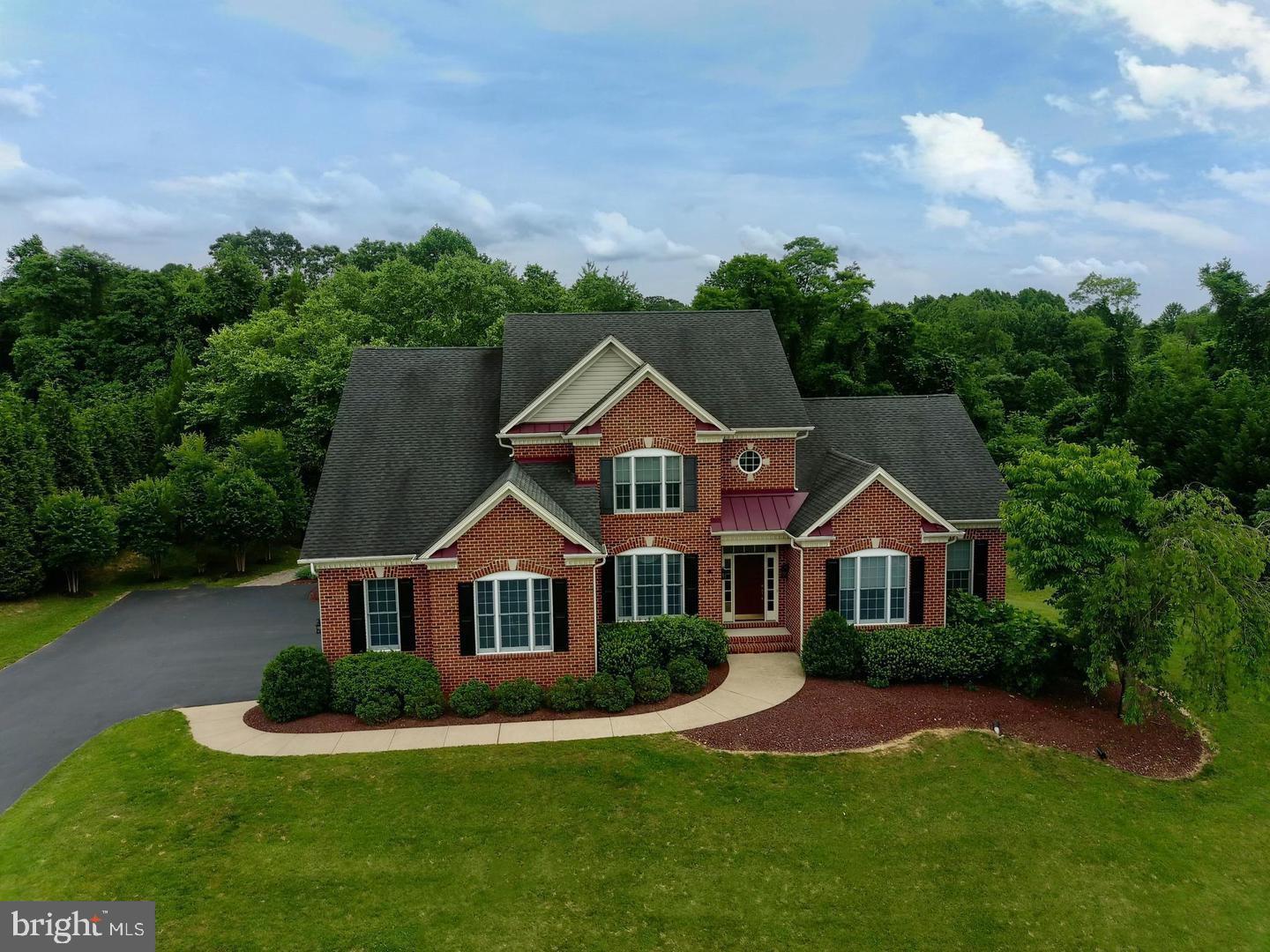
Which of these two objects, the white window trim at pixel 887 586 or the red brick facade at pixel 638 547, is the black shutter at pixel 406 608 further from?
the white window trim at pixel 887 586

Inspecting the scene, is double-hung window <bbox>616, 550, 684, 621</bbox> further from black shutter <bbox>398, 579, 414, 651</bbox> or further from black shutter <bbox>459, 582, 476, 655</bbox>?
black shutter <bbox>398, 579, 414, 651</bbox>

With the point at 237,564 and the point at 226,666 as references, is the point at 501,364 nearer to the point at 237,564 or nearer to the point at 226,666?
the point at 226,666

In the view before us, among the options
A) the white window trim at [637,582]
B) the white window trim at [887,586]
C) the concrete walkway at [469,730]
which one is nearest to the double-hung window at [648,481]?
the white window trim at [637,582]

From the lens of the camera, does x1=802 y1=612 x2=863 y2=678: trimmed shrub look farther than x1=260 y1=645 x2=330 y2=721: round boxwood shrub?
Yes

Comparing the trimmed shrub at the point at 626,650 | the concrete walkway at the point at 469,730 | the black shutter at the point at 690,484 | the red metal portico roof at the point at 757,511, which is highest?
the black shutter at the point at 690,484

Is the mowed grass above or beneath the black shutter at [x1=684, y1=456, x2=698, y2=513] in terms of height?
beneath

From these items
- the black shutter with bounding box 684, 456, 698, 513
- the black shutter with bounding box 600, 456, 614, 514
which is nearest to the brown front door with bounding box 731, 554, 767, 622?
the black shutter with bounding box 684, 456, 698, 513
